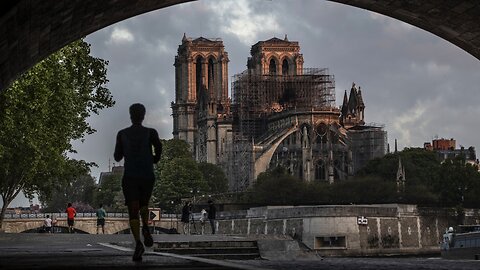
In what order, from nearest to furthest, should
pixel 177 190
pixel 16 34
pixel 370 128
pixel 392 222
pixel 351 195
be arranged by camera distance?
pixel 16 34
pixel 392 222
pixel 351 195
pixel 177 190
pixel 370 128

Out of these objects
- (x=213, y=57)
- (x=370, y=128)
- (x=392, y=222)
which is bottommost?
(x=392, y=222)

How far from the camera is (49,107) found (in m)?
33.9

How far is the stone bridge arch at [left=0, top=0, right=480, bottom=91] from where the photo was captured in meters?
12.1

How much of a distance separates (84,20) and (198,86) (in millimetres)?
142133

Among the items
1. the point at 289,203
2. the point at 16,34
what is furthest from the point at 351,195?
the point at 16,34

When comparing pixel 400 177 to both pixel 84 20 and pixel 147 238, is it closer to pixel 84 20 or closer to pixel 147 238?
pixel 84 20

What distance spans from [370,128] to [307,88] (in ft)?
34.8

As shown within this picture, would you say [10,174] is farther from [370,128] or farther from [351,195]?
[370,128]

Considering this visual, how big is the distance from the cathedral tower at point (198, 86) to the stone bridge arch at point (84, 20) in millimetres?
128130

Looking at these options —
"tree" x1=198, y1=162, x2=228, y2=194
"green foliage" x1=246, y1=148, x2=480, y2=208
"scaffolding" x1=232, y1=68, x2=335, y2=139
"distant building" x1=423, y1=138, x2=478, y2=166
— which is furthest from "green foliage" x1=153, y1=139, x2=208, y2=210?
"distant building" x1=423, y1=138, x2=478, y2=166

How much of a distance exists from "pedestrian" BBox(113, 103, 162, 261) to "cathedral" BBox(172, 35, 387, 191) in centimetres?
11418

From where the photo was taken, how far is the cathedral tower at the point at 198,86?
14838cm

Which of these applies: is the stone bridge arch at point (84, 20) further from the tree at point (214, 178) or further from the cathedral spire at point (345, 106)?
the cathedral spire at point (345, 106)

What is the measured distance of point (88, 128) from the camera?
39969 mm
